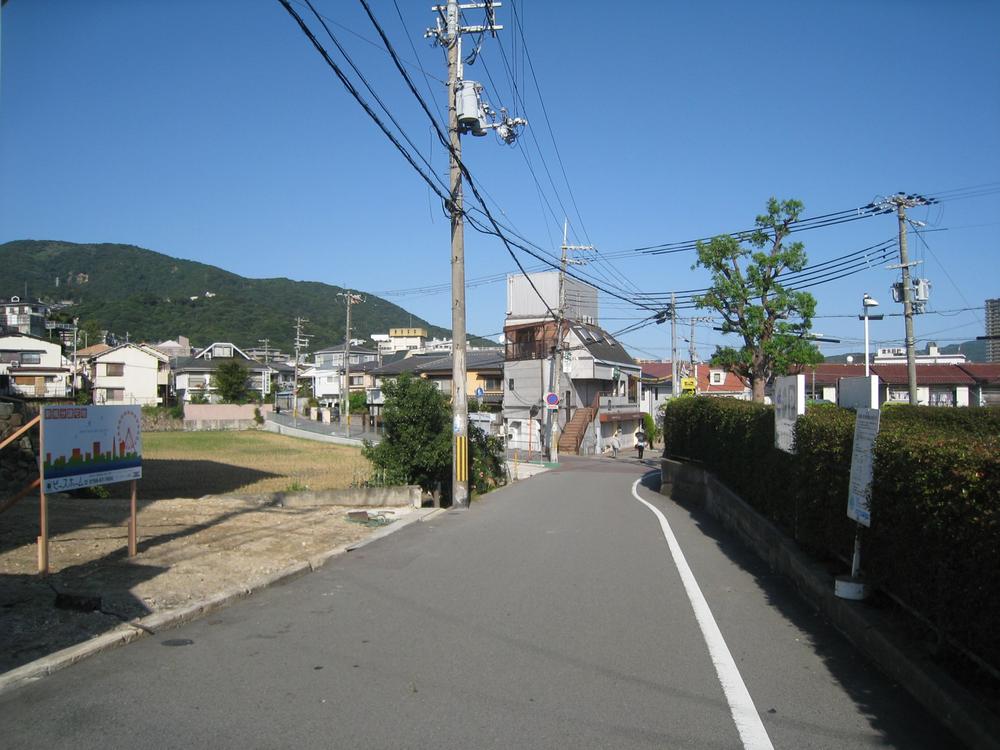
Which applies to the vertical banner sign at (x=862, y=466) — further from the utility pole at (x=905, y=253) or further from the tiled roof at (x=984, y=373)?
the tiled roof at (x=984, y=373)

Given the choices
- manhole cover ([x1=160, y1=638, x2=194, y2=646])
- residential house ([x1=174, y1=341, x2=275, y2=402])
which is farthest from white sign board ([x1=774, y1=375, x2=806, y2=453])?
residential house ([x1=174, y1=341, x2=275, y2=402])

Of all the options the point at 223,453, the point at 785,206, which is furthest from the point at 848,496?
the point at 223,453

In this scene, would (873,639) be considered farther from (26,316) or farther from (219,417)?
(219,417)

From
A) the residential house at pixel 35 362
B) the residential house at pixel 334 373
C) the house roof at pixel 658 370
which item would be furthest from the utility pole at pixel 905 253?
the residential house at pixel 334 373

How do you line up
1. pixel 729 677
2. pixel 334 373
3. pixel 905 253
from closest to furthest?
1. pixel 729 677
2. pixel 905 253
3. pixel 334 373

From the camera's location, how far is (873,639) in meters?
5.78

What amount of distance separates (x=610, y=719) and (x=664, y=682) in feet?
2.81

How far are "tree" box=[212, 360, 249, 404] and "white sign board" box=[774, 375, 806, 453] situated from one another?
74.0 m

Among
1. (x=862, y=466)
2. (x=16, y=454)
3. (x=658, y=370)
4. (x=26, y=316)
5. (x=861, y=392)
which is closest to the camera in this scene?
(x=862, y=466)

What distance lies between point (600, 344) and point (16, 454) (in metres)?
47.9

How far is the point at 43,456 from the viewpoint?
24.0 ft

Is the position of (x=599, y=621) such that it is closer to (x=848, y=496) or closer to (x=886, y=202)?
(x=848, y=496)

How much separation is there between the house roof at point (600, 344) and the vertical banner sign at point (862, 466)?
148 feet

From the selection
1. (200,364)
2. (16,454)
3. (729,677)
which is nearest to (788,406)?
(729,677)
